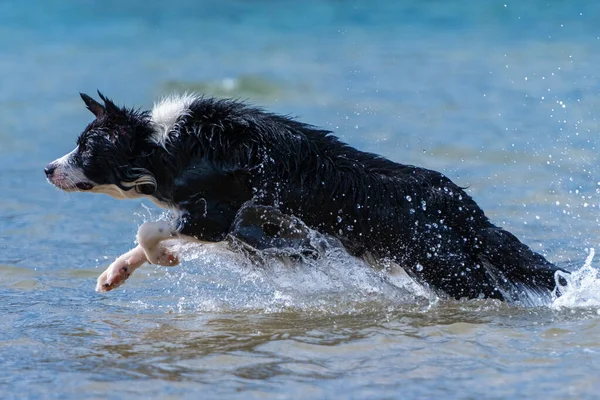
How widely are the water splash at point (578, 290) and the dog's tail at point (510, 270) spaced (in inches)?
1.6

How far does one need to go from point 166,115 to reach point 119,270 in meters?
1.03

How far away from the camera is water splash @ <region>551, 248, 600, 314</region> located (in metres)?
5.96

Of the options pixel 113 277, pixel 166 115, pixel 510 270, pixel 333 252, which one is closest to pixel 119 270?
pixel 113 277

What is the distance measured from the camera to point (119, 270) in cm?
647

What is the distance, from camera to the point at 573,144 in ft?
36.7

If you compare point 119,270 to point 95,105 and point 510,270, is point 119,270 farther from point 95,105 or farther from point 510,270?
point 510,270

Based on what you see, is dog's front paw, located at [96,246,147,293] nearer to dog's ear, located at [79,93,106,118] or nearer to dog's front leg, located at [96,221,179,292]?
dog's front leg, located at [96,221,179,292]

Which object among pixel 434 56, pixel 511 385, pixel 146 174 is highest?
pixel 434 56

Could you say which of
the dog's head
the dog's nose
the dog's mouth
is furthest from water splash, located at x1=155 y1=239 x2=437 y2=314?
the dog's nose

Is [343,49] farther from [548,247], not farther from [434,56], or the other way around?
[548,247]

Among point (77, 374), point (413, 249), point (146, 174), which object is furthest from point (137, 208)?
point (77, 374)

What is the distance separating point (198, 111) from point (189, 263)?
164 centimetres

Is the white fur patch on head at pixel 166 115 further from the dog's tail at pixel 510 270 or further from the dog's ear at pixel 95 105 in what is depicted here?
the dog's tail at pixel 510 270

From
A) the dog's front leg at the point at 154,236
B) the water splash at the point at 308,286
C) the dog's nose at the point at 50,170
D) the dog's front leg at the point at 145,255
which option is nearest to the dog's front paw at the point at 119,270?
the dog's front leg at the point at 145,255
